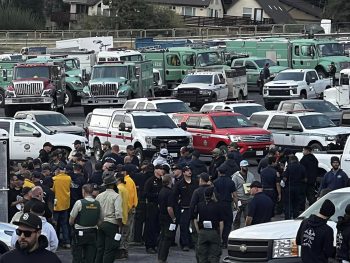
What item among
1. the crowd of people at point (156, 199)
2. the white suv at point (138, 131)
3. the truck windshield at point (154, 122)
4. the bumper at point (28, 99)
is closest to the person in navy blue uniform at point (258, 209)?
the crowd of people at point (156, 199)

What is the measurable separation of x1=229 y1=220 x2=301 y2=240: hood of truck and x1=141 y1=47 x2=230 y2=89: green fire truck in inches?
1635

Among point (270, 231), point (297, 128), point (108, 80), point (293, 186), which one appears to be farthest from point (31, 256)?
point (108, 80)

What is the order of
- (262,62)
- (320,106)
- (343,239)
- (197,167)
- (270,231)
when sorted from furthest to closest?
1. (262,62)
2. (320,106)
3. (197,167)
4. (270,231)
5. (343,239)

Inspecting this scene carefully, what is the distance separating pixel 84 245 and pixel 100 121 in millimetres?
17980

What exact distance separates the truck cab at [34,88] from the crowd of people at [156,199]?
67.4 feet

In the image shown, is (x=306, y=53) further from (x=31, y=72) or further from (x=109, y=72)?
(x=31, y=72)

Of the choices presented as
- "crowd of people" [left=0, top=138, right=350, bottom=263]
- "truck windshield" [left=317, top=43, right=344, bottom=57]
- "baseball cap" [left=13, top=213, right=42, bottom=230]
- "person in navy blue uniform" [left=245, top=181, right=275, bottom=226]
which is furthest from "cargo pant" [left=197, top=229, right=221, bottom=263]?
"truck windshield" [left=317, top=43, right=344, bottom=57]

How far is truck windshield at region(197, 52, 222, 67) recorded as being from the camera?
58562 millimetres

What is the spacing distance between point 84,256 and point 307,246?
498 cm

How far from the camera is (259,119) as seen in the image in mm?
35750

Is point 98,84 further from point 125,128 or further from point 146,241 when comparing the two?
point 146,241

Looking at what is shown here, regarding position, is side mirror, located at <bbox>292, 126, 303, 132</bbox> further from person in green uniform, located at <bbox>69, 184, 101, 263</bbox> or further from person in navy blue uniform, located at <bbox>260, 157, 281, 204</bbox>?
person in green uniform, located at <bbox>69, 184, 101, 263</bbox>

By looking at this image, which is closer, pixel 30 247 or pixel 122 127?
pixel 30 247

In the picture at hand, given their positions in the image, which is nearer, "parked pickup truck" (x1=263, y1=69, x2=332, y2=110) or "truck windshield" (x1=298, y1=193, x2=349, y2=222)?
"truck windshield" (x1=298, y1=193, x2=349, y2=222)
